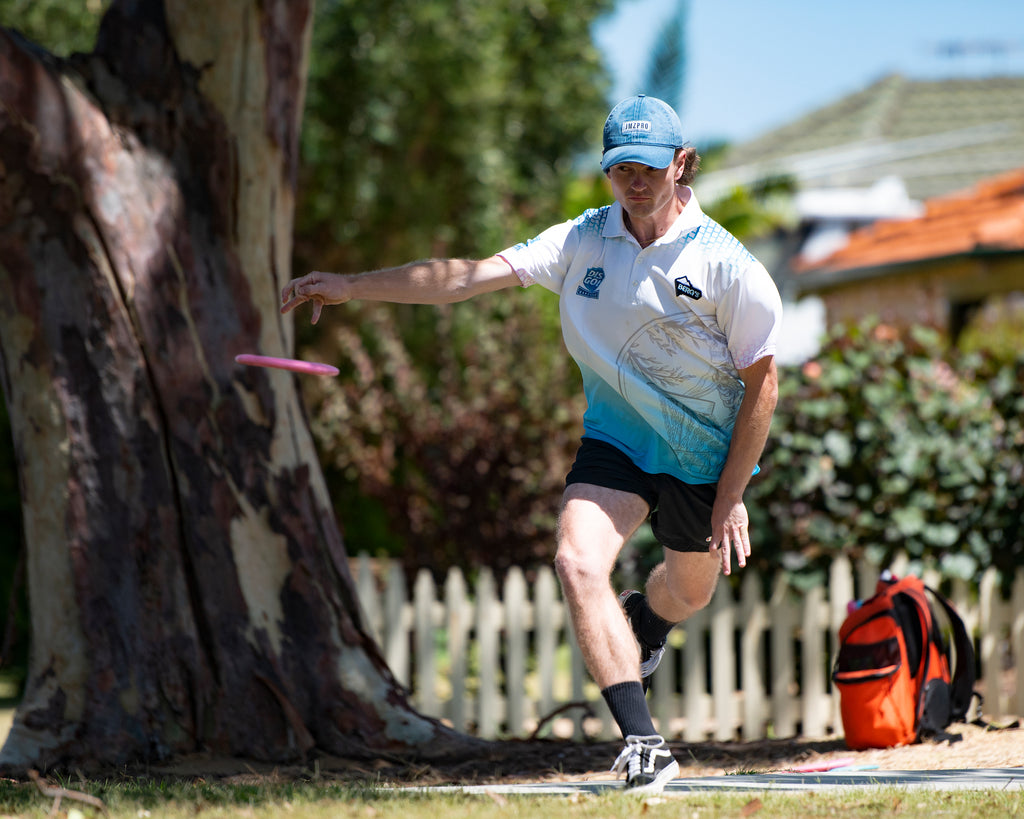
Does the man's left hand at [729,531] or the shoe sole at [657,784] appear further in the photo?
the man's left hand at [729,531]

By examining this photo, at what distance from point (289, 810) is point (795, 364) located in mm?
4913

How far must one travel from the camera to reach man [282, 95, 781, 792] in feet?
12.2

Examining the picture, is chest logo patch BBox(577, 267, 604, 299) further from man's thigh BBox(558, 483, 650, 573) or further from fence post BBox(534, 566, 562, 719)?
fence post BBox(534, 566, 562, 719)

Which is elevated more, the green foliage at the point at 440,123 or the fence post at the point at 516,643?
A: the green foliage at the point at 440,123

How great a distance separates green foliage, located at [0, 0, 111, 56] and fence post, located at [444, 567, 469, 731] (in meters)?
5.70

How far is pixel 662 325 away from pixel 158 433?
2.15m

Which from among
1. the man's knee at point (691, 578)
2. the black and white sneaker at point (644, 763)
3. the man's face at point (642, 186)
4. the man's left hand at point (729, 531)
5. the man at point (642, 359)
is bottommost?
the black and white sneaker at point (644, 763)

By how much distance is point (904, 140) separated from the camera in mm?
24703

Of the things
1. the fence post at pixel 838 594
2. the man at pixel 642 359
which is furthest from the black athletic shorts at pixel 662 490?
the fence post at pixel 838 594

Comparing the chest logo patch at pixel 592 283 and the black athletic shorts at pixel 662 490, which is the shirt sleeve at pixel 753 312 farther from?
the black athletic shorts at pixel 662 490

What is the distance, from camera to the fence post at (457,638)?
703 cm

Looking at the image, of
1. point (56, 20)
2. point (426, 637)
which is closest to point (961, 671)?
point (426, 637)

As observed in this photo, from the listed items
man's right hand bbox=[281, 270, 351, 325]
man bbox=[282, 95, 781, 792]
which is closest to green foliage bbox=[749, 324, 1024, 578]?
man bbox=[282, 95, 781, 792]

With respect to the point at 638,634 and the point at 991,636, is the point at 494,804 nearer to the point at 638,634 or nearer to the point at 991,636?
the point at 638,634
